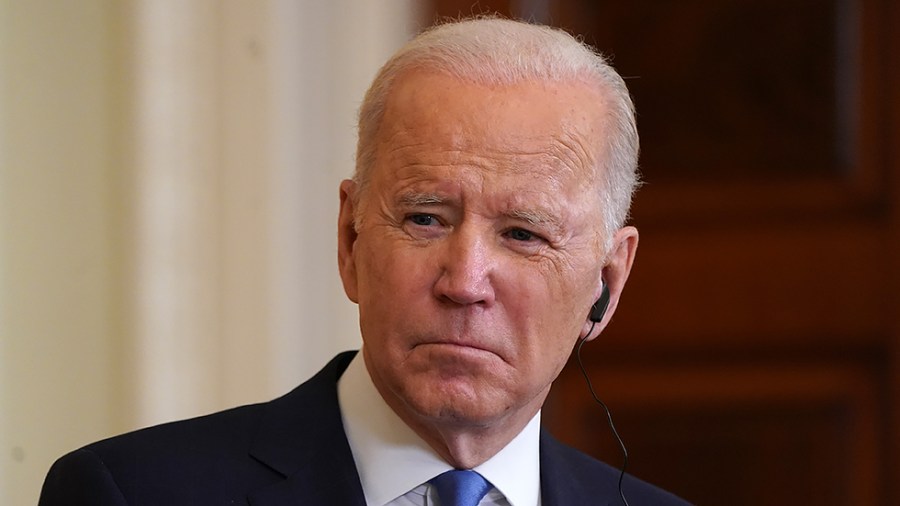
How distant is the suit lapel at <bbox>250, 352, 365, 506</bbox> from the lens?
2350 mm

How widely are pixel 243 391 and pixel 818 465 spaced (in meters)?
1.75

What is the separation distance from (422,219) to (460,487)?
1.51ft

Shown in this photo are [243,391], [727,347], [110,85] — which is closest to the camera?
[110,85]

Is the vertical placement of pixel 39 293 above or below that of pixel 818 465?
above

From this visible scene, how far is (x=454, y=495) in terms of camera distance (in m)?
2.38

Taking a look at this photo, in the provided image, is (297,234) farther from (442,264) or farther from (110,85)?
(442,264)

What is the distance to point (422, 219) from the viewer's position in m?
2.36

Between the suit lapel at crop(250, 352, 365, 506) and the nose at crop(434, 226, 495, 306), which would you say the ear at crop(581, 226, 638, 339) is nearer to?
the nose at crop(434, 226, 495, 306)

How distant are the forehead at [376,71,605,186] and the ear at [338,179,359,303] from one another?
0.42 feet

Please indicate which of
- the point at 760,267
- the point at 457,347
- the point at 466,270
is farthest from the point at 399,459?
the point at 760,267

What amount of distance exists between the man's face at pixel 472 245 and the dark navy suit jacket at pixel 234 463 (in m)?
0.14

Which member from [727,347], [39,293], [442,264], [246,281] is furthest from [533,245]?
[727,347]

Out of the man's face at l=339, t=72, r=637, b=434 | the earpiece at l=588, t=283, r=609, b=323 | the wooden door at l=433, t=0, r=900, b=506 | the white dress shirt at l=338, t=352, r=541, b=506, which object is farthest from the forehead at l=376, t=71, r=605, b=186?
the wooden door at l=433, t=0, r=900, b=506

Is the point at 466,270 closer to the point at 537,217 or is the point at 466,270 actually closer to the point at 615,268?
the point at 537,217
